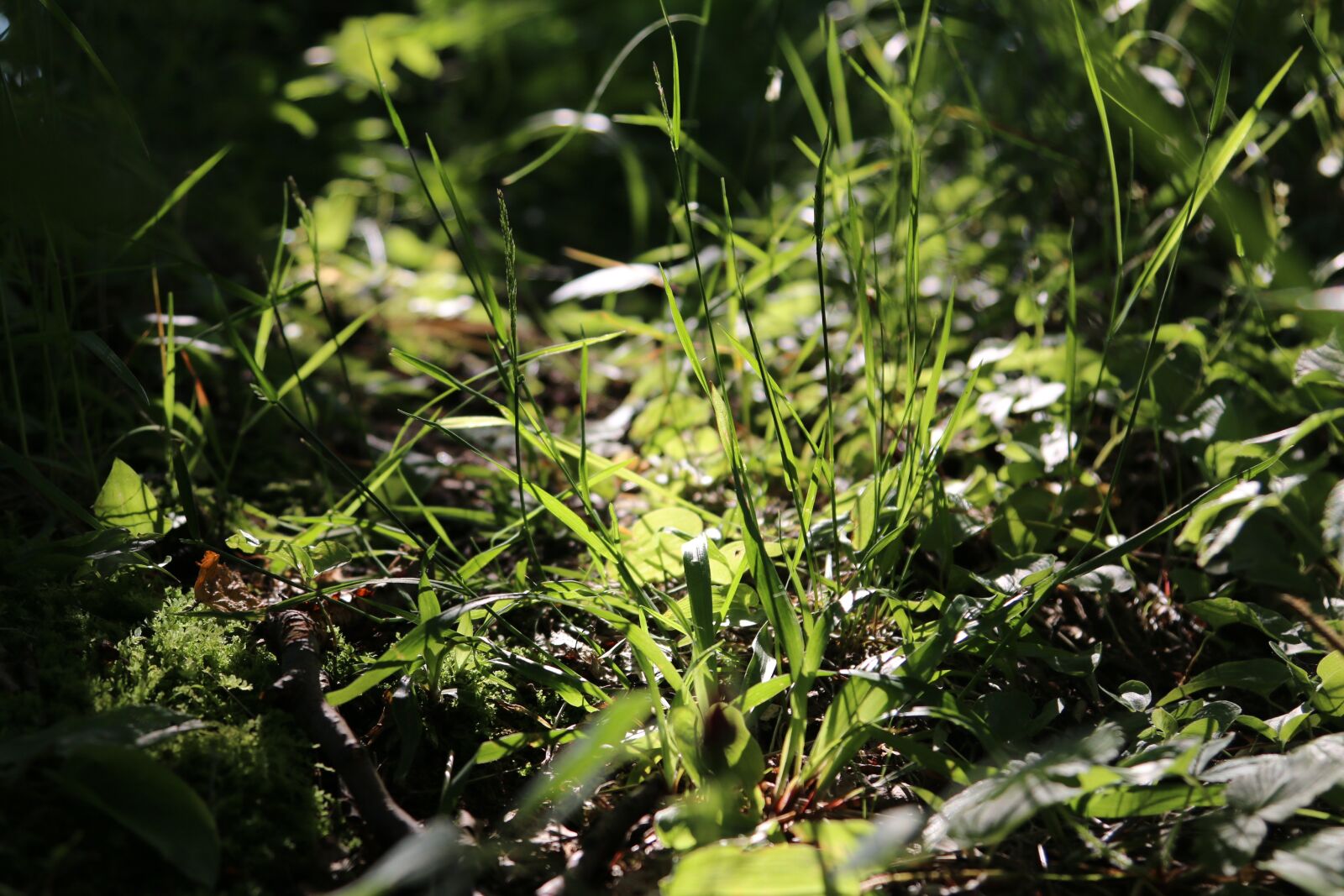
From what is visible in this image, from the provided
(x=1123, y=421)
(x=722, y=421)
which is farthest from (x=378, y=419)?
(x=1123, y=421)

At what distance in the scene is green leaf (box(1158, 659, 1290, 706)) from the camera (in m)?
0.95

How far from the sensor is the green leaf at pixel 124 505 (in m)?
1.10

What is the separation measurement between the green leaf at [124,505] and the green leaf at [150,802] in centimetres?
41

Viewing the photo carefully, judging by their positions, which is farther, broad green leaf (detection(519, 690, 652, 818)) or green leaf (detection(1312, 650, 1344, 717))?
green leaf (detection(1312, 650, 1344, 717))

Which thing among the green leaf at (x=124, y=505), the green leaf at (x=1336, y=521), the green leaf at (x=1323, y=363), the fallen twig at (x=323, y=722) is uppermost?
the green leaf at (x=1323, y=363)

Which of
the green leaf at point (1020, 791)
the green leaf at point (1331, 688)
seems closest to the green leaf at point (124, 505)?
the green leaf at point (1020, 791)

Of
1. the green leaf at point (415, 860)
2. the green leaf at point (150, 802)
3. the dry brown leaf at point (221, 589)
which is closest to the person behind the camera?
the green leaf at point (415, 860)

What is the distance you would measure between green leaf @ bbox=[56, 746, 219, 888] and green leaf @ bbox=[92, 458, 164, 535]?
408mm

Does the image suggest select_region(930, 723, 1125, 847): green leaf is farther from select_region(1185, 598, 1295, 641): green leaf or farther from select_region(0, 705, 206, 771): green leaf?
select_region(0, 705, 206, 771): green leaf

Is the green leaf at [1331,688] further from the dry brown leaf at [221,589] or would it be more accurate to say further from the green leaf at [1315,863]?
the dry brown leaf at [221,589]

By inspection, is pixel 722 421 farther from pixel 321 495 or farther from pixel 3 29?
pixel 3 29

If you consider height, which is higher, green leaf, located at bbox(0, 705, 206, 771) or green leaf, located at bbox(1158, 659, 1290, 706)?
green leaf, located at bbox(0, 705, 206, 771)

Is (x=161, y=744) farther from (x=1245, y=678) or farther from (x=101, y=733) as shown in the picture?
(x=1245, y=678)

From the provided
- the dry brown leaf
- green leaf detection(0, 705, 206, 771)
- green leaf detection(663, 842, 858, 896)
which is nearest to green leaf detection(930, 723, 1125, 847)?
green leaf detection(663, 842, 858, 896)
